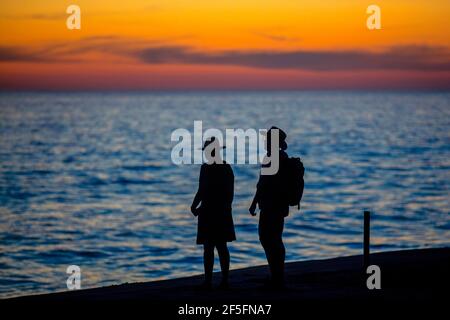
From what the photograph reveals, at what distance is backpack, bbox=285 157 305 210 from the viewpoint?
1153cm

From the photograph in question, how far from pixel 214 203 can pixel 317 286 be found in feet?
7.46

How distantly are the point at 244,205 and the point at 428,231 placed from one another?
953cm

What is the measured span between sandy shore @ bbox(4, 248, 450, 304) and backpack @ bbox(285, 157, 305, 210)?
1.37 m

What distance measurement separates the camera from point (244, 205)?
37.2m

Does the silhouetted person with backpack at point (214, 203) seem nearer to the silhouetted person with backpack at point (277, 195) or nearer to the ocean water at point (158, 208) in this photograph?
the silhouetted person with backpack at point (277, 195)

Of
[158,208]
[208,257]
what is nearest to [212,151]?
[208,257]

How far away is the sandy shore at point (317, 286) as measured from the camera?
11.6 metres

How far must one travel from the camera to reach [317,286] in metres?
12.8

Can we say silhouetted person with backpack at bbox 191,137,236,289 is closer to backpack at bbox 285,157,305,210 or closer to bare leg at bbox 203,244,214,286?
bare leg at bbox 203,244,214,286

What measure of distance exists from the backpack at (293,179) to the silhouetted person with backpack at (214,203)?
80 centimetres

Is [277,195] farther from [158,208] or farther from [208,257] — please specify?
[158,208]

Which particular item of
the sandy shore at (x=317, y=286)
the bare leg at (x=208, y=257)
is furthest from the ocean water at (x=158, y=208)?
the bare leg at (x=208, y=257)
